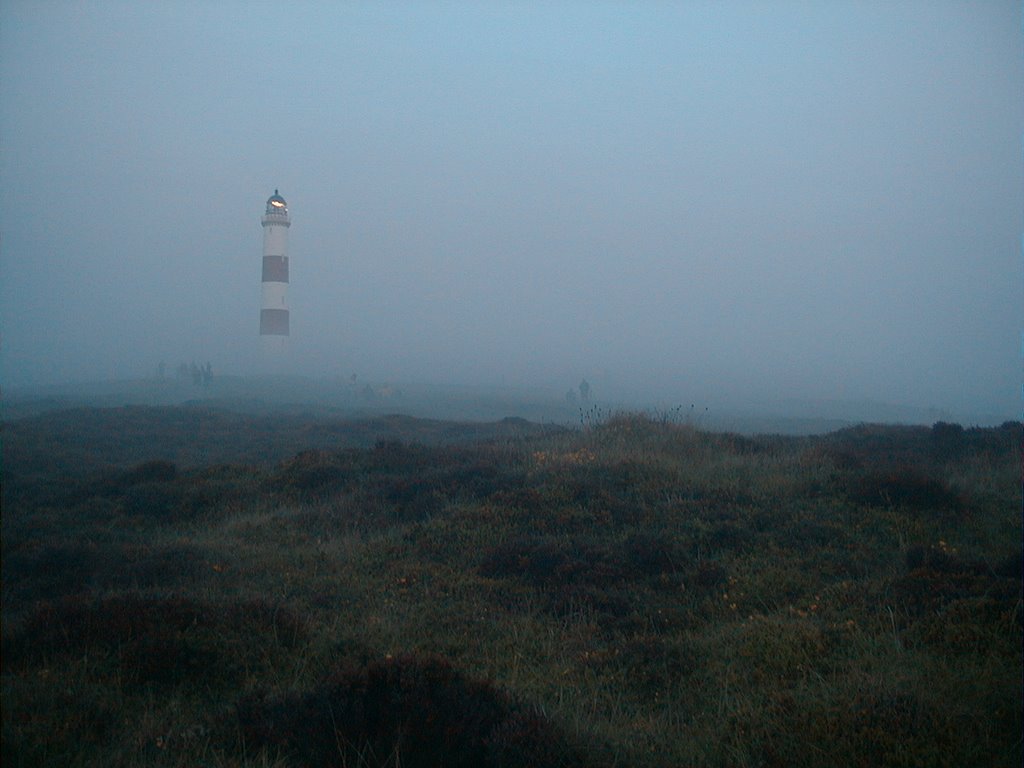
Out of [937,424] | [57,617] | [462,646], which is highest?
[937,424]

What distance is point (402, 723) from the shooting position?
3721 millimetres

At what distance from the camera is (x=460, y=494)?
1045 centimetres

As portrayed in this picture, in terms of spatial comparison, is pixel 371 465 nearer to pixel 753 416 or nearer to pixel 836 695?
pixel 836 695

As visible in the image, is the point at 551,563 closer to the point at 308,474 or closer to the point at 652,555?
the point at 652,555

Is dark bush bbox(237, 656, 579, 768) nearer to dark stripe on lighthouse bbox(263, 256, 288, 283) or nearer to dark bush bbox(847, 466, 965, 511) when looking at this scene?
dark bush bbox(847, 466, 965, 511)

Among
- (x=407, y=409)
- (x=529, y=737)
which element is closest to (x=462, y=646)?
(x=529, y=737)

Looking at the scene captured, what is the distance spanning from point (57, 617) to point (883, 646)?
519 cm

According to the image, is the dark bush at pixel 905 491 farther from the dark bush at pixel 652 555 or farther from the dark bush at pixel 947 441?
the dark bush at pixel 947 441

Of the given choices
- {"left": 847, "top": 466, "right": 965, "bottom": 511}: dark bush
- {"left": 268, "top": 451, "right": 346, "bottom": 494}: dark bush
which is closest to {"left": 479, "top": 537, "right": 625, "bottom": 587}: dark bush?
{"left": 847, "top": 466, "right": 965, "bottom": 511}: dark bush

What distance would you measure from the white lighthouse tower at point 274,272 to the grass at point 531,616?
1090 inches

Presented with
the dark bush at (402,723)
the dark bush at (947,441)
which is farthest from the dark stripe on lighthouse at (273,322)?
the dark bush at (402,723)

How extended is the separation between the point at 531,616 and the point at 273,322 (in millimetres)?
34572

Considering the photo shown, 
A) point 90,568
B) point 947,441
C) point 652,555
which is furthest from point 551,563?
point 947,441

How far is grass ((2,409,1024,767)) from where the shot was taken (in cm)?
363
